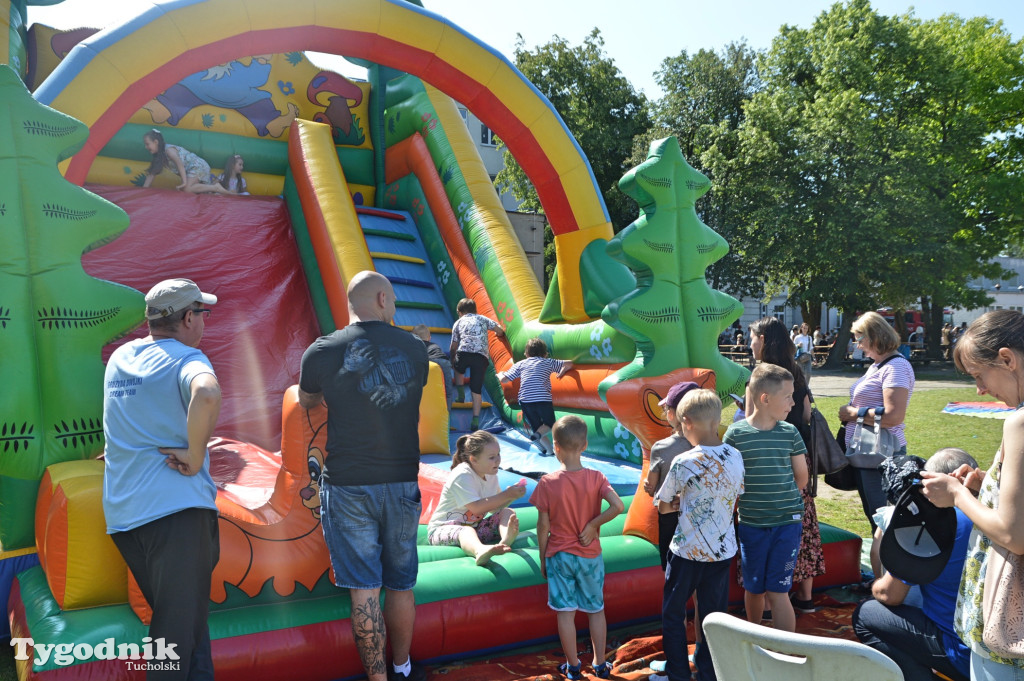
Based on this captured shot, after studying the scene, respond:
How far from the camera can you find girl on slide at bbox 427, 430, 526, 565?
3375 millimetres

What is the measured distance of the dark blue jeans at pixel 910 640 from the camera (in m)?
2.00

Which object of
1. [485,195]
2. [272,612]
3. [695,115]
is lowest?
[272,612]

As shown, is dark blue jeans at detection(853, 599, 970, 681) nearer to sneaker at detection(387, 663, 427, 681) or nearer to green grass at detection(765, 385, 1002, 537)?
sneaker at detection(387, 663, 427, 681)

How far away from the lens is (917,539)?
1965 mm

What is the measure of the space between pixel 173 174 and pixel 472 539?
19.8ft

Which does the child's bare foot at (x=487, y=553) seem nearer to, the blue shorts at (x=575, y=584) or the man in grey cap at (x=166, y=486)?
the blue shorts at (x=575, y=584)

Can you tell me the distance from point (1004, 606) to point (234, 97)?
8.65 meters

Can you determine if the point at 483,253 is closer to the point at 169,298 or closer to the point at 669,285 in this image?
the point at 669,285

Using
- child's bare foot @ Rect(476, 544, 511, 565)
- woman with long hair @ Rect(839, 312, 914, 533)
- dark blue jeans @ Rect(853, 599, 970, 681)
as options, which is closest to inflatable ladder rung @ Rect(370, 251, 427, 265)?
child's bare foot @ Rect(476, 544, 511, 565)

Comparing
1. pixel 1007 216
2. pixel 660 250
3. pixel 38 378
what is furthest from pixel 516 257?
pixel 1007 216

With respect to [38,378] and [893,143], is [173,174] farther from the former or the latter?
[893,143]

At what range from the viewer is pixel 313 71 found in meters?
8.77

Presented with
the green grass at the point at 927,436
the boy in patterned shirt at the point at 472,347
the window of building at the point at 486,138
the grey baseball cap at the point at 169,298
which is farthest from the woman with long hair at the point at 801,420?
the window of building at the point at 486,138

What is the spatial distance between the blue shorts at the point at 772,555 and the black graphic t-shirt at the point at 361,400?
139 cm
